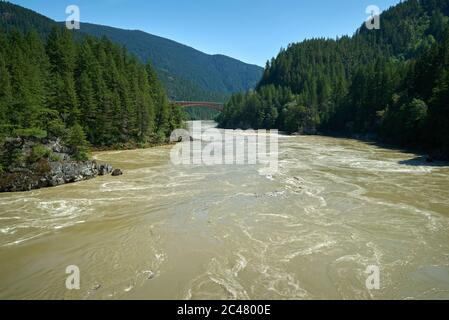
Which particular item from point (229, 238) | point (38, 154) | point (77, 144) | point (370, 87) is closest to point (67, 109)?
point (77, 144)

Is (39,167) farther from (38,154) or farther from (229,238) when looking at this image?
(229,238)

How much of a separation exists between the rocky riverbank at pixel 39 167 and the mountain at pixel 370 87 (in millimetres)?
36304

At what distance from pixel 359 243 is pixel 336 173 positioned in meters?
16.9

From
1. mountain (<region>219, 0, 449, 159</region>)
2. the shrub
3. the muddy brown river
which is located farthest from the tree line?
mountain (<region>219, 0, 449, 159</region>)

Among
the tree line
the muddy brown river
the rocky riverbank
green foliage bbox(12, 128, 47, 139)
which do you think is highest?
the tree line

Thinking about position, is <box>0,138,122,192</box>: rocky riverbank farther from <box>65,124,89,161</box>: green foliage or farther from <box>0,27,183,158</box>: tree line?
<box>0,27,183,158</box>: tree line

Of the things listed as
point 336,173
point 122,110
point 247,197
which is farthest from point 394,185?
point 122,110

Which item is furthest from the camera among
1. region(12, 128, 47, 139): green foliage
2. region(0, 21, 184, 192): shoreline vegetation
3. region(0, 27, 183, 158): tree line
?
region(0, 27, 183, 158): tree line

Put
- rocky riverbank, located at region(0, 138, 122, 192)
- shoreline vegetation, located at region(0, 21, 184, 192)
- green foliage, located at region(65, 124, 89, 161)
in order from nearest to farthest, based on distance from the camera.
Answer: rocky riverbank, located at region(0, 138, 122, 192)
shoreline vegetation, located at region(0, 21, 184, 192)
green foliage, located at region(65, 124, 89, 161)

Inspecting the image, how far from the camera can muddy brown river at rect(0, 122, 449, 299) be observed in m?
11.2

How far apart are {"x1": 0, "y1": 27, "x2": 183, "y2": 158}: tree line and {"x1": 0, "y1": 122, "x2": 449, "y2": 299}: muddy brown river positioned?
1169 centimetres

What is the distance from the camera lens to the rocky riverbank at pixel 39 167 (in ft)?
83.2

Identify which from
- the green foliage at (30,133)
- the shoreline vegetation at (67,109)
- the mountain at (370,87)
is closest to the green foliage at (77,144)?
the shoreline vegetation at (67,109)

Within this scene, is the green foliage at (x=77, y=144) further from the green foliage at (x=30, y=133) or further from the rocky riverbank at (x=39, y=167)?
the green foliage at (x=30, y=133)
